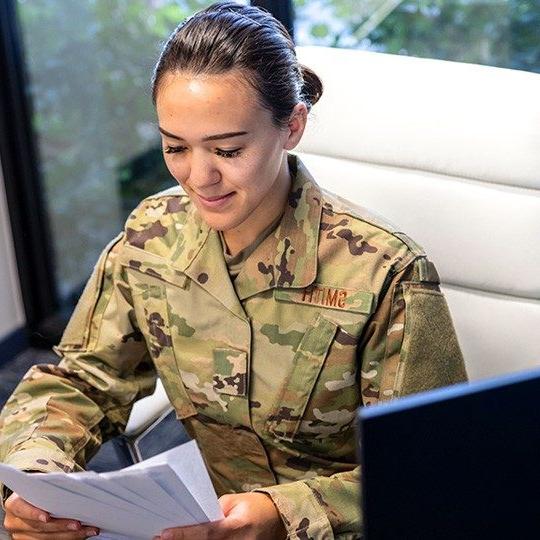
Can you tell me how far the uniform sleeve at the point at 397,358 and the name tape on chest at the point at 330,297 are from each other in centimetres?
2

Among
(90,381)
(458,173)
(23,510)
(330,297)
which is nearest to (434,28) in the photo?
(458,173)

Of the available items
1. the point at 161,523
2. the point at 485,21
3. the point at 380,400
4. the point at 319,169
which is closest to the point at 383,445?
the point at 161,523

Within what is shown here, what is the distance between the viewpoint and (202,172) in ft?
5.04

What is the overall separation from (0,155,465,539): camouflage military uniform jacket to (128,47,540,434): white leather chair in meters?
0.12

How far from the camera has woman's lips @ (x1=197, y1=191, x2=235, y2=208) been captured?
5.17 feet

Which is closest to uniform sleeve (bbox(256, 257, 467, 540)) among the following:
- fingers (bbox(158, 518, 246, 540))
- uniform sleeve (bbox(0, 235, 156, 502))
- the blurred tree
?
fingers (bbox(158, 518, 246, 540))

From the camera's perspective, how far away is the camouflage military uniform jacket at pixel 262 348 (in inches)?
63.7

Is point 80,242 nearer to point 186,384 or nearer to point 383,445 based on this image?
point 186,384

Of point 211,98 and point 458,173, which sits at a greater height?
point 211,98

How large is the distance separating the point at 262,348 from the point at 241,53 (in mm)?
429

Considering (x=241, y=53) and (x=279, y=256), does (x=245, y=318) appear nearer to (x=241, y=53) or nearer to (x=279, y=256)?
(x=279, y=256)

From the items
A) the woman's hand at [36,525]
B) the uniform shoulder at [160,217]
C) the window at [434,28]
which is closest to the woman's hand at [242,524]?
the woman's hand at [36,525]

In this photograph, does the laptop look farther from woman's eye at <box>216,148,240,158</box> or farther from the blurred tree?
the blurred tree

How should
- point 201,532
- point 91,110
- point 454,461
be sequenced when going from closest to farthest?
point 454,461 < point 201,532 < point 91,110
